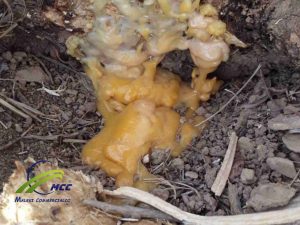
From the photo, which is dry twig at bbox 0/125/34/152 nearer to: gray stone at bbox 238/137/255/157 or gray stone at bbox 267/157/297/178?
gray stone at bbox 238/137/255/157

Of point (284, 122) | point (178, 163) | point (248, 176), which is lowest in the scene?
point (178, 163)

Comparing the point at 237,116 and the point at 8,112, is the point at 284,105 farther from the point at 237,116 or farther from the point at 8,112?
the point at 8,112

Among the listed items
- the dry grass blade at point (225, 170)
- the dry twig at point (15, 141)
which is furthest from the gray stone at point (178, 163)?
the dry twig at point (15, 141)

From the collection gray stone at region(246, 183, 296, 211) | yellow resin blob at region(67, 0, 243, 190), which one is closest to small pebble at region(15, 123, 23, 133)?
yellow resin blob at region(67, 0, 243, 190)

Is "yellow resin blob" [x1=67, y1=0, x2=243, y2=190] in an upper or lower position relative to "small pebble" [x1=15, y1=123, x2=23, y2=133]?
upper

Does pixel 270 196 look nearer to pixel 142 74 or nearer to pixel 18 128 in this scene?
pixel 142 74

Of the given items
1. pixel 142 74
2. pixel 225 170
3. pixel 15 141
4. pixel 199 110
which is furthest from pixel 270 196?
pixel 15 141
